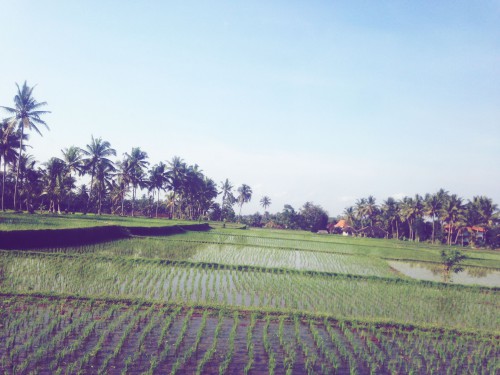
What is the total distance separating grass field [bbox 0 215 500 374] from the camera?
557 centimetres

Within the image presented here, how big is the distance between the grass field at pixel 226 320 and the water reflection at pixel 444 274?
118 inches

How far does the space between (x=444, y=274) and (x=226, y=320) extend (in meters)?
14.1

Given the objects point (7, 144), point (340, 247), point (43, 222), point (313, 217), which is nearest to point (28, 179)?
point (7, 144)

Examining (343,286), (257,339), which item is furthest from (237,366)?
(343,286)

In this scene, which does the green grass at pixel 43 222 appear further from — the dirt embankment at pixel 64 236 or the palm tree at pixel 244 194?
the palm tree at pixel 244 194

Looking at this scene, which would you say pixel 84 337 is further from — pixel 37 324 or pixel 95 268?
pixel 95 268

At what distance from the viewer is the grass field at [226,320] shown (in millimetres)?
5574

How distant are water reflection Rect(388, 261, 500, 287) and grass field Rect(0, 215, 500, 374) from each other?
3.00 m

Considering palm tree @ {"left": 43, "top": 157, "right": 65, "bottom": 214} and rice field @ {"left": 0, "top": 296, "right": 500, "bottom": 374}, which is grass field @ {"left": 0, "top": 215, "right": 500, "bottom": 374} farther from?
palm tree @ {"left": 43, "top": 157, "right": 65, "bottom": 214}

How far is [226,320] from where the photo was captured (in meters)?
7.54

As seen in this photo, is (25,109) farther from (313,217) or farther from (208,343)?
(313,217)

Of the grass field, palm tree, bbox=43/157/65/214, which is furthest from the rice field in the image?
palm tree, bbox=43/157/65/214

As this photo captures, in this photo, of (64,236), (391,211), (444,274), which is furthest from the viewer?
(391,211)

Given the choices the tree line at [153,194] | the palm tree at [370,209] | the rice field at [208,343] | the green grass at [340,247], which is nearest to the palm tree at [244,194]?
the tree line at [153,194]
